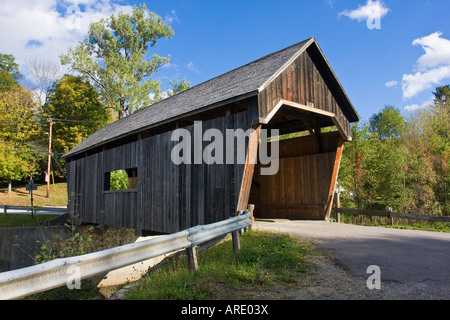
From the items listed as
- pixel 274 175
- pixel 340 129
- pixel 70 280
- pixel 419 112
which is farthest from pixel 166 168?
pixel 419 112

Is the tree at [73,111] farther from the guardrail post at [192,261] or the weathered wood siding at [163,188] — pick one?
the guardrail post at [192,261]

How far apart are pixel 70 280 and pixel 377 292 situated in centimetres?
314

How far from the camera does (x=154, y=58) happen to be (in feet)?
105

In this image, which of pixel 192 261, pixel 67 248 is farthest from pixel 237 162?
pixel 67 248

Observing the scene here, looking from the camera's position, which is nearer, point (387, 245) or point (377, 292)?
point (377, 292)

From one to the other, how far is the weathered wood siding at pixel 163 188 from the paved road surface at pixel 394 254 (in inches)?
77.5

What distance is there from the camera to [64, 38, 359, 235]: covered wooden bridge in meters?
7.61

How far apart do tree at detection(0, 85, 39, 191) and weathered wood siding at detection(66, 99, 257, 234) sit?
60.7 ft

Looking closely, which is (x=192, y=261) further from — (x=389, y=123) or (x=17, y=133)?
(x=389, y=123)

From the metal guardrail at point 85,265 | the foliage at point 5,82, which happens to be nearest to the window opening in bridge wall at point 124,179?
the metal guardrail at point 85,265

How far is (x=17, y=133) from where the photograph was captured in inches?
1182

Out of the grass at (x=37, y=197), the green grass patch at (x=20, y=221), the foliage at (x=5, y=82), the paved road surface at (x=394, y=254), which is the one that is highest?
the foliage at (x=5, y=82)

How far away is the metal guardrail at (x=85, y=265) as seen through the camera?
2572 millimetres

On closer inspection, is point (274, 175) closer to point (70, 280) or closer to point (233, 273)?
point (233, 273)
